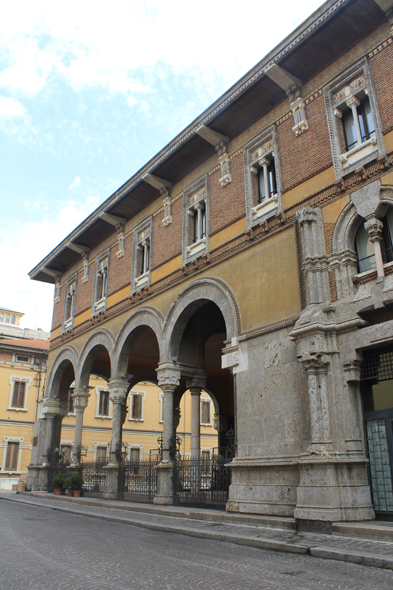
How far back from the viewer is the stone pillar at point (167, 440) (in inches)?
531

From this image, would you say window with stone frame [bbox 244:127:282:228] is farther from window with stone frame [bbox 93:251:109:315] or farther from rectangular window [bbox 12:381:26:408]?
rectangular window [bbox 12:381:26:408]

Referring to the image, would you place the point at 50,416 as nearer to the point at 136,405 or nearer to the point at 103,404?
the point at 103,404

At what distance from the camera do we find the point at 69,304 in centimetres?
2281

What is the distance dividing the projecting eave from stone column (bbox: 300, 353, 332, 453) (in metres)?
6.88

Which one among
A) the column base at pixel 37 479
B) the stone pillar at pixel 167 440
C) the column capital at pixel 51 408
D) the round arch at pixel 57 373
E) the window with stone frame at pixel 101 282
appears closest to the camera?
the stone pillar at pixel 167 440

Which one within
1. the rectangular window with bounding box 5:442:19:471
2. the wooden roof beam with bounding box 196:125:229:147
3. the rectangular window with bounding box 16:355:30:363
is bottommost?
the rectangular window with bounding box 5:442:19:471

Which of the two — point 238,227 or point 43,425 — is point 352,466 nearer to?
point 238,227

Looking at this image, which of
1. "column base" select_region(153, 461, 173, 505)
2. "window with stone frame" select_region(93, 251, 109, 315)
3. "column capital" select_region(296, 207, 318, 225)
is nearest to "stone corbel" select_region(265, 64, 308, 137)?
"column capital" select_region(296, 207, 318, 225)

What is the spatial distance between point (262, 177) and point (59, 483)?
44.6 feet

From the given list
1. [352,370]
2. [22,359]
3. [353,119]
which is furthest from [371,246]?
[22,359]

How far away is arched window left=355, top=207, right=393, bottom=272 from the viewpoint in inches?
376

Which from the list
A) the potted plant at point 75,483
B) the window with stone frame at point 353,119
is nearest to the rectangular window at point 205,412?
the potted plant at point 75,483

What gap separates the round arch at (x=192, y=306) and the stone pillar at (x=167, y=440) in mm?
436

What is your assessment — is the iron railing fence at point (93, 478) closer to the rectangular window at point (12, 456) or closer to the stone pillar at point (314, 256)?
the stone pillar at point (314, 256)
